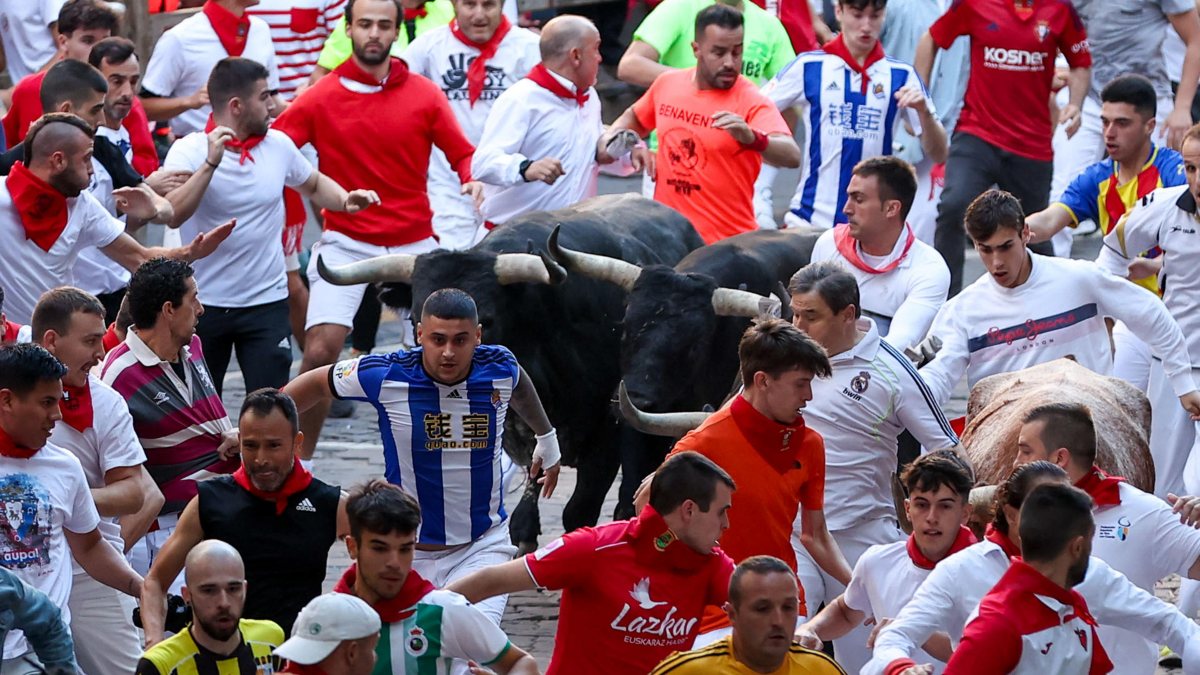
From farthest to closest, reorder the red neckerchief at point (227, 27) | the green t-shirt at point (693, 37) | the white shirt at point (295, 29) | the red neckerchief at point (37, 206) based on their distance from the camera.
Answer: the white shirt at point (295, 29) → the green t-shirt at point (693, 37) → the red neckerchief at point (227, 27) → the red neckerchief at point (37, 206)

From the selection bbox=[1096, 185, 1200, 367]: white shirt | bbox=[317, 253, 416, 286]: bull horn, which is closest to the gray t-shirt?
bbox=[1096, 185, 1200, 367]: white shirt

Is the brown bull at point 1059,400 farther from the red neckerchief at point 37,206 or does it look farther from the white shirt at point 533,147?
the red neckerchief at point 37,206

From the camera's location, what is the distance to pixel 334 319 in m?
11.3

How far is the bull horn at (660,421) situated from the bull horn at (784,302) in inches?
40.1

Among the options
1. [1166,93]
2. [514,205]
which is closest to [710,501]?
[514,205]

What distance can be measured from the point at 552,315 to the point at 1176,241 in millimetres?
3150

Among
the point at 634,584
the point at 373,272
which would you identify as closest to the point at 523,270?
the point at 373,272

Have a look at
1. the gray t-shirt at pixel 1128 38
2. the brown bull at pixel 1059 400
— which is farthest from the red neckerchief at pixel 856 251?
the gray t-shirt at pixel 1128 38

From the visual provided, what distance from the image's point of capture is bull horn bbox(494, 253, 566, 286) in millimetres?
10320

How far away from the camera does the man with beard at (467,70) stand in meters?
12.2

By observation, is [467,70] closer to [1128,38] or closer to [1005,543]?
[1128,38]

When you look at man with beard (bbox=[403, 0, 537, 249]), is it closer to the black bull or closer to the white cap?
the black bull

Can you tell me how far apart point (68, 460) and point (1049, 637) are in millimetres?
3113

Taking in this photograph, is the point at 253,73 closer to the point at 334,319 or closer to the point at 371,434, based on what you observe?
the point at 334,319
